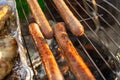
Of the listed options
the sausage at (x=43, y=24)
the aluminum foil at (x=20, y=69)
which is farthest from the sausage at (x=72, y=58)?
the aluminum foil at (x=20, y=69)

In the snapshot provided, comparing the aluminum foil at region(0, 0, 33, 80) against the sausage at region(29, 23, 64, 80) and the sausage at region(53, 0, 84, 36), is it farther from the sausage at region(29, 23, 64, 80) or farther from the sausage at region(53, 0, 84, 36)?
the sausage at region(53, 0, 84, 36)

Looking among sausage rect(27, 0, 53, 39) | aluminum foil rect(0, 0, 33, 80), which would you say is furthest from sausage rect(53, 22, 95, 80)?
aluminum foil rect(0, 0, 33, 80)

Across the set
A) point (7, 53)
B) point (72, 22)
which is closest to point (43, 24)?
point (72, 22)

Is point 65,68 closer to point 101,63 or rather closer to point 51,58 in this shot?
point 101,63

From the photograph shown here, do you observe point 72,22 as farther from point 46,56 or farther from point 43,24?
point 46,56

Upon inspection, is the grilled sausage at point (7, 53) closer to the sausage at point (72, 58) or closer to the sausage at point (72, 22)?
the sausage at point (72, 58)

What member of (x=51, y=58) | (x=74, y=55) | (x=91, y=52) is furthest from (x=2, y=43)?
(x=91, y=52)
